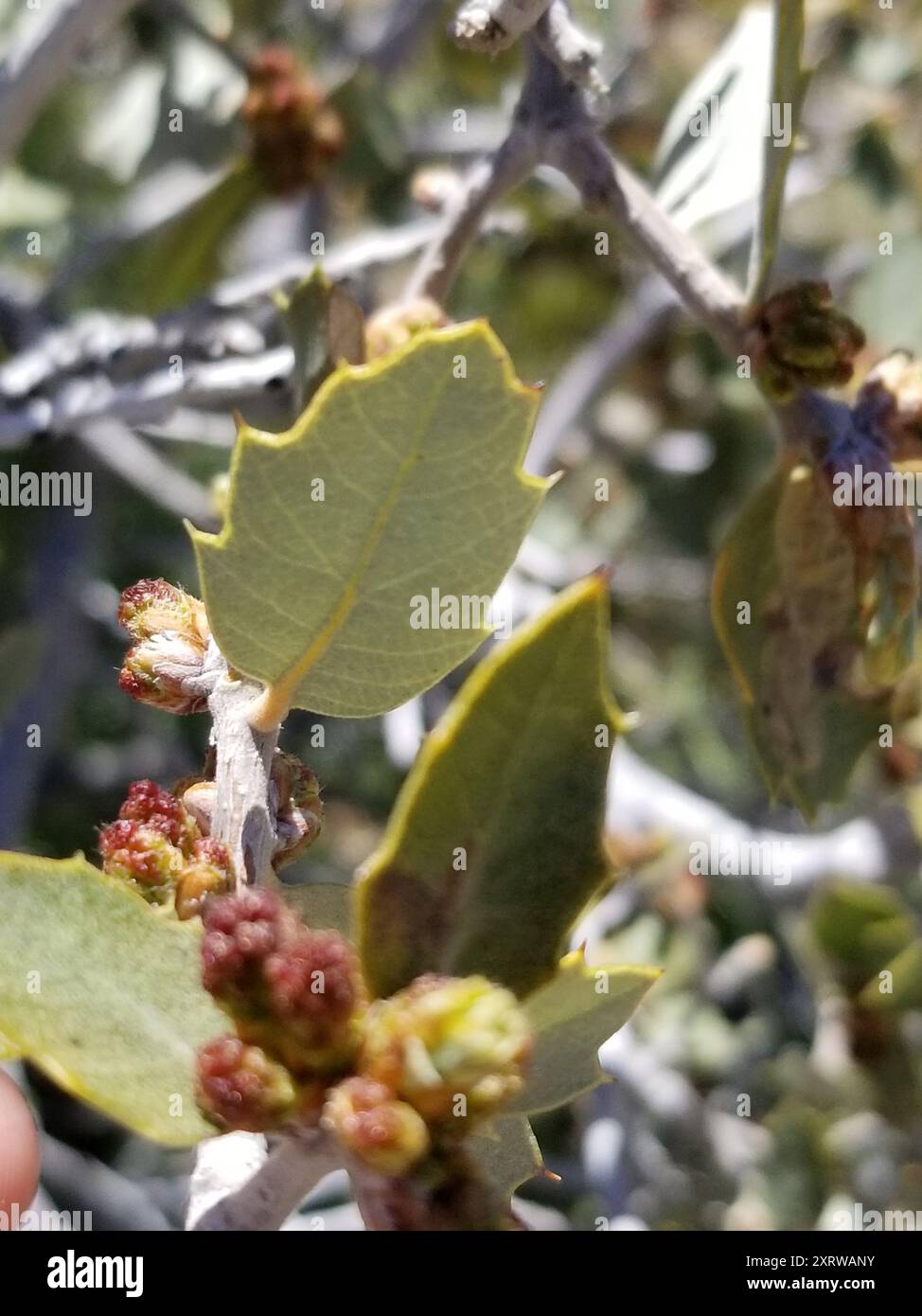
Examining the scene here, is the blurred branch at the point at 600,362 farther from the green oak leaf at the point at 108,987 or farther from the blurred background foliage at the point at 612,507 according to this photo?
the green oak leaf at the point at 108,987

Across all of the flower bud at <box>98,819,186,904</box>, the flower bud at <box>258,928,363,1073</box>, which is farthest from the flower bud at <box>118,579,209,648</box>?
the flower bud at <box>258,928,363,1073</box>

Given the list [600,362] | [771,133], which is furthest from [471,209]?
[600,362]

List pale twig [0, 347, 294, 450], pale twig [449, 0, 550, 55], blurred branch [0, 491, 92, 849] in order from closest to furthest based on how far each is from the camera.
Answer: pale twig [449, 0, 550, 55] < pale twig [0, 347, 294, 450] < blurred branch [0, 491, 92, 849]

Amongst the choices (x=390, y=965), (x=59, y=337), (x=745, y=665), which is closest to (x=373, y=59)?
(x=59, y=337)

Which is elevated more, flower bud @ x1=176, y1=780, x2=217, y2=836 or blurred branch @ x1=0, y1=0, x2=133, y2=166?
blurred branch @ x1=0, y1=0, x2=133, y2=166

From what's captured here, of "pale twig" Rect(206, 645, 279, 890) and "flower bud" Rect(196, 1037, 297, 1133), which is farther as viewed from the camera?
"pale twig" Rect(206, 645, 279, 890)

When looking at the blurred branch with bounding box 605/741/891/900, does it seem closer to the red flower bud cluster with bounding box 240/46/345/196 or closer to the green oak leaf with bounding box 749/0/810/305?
the green oak leaf with bounding box 749/0/810/305
